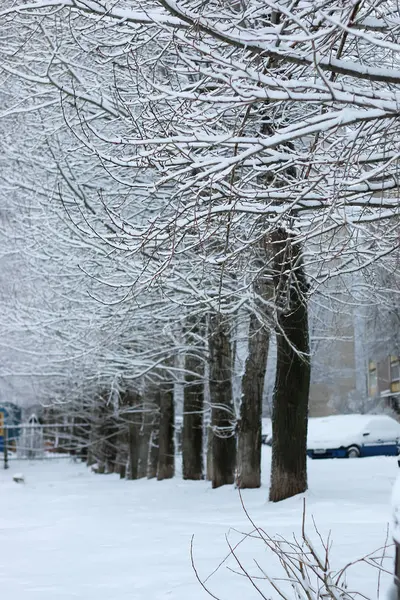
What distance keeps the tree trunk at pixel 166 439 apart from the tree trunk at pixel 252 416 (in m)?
7.58

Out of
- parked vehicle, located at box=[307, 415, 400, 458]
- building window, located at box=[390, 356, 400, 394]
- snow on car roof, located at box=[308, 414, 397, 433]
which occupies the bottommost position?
parked vehicle, located at box=[307, 415, 400, 458]

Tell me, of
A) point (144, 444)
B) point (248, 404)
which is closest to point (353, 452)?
point (144, 444)

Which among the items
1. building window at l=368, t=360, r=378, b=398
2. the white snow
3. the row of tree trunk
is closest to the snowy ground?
the row of tree trunk

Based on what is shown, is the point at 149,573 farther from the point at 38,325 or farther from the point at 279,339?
the point at 38,325

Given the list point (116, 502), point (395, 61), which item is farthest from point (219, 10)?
point (116, 502)

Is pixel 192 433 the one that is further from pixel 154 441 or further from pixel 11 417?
pixel 11 417

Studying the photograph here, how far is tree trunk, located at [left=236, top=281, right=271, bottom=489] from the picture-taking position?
1538 centimetres

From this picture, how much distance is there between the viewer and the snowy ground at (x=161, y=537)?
A: 276 inches

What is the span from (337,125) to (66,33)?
7.85m

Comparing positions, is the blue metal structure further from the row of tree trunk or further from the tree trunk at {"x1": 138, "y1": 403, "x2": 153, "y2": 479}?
the row of tree trunk

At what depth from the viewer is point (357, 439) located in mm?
29094

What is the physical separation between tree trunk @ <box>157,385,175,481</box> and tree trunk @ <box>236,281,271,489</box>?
24.9 ft

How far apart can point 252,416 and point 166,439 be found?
333 inches

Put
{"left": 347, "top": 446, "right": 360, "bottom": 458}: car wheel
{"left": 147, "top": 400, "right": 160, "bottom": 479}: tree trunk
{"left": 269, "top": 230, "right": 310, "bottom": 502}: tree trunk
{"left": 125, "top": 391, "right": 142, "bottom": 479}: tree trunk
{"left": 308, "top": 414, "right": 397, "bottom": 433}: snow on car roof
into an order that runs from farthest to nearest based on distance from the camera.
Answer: {"left": 308, "top": 414, "right": 397, "bottom": 433}: snow on car roof, {"left": 347, "top": 446, "right": 360, "bottom": 458}: car wheel, {"left": 125, "top": 391, "right": 142, "bottom": 479}: tree trunk, {"left": 147, "top": 400, "right": 160, "bottom": 479}: tree trunk, {"left": 269, "top": 230, "right": 310, "bottom": 502}: tree trunk
